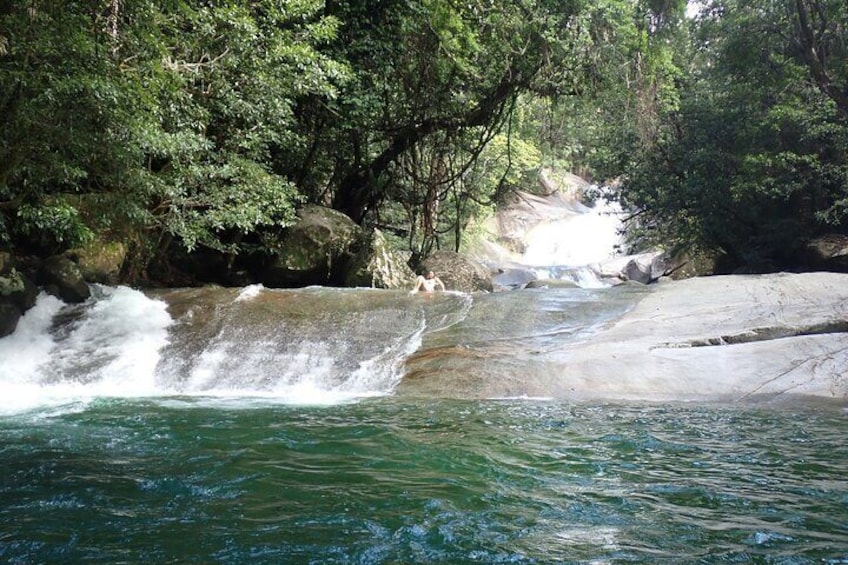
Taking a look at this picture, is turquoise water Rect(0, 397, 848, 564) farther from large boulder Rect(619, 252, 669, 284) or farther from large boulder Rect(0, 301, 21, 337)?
large boulder Rect(619, 252, 669, 284)

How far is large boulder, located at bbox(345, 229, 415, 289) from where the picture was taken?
50.5 ft

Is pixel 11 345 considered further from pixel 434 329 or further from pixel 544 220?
pixel 544 220

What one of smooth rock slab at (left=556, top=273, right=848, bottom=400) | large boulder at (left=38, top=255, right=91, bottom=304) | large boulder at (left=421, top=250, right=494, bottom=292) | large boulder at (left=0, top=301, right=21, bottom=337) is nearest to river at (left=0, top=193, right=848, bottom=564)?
large boulder at (left=0, top=301, right=21, bottom=337)

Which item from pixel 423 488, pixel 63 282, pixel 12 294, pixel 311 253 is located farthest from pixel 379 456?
pixel 311 253

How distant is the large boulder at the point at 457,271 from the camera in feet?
56.2

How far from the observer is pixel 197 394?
28.0 ft

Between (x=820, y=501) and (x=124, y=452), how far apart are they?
491 centimetres

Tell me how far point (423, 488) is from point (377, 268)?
1133 centimetres

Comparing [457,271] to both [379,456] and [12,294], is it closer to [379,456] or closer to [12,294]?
[12,294]

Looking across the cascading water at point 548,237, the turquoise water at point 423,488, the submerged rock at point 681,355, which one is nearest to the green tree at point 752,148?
the submerged rock at point 681,355

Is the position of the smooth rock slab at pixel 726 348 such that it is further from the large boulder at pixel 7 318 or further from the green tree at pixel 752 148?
the green tree at pixel 752 148

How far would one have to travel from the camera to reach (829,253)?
19.5 metres

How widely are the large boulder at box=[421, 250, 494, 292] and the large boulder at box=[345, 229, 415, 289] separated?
1.26m

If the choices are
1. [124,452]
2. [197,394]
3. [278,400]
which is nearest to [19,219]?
[197,394]
